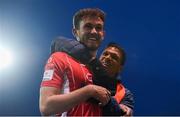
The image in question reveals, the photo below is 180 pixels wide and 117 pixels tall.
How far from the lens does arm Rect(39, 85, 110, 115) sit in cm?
137

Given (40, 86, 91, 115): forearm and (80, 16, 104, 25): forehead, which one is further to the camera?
(80, 16, 104, 25): forehead

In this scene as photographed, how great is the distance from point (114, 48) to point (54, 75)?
374 mm

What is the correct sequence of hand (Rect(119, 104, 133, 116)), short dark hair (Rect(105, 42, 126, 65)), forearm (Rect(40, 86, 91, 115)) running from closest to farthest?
forearm (Rect(40, 86, 91, 115)) → hand (Rect(119, 104, 133, 116)) → short dark hair (Rect(105, 42, 126, 65))

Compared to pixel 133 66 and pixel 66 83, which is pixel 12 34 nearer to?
pixel 66 83

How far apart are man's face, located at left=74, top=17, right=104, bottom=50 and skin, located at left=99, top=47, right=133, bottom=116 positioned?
7cm

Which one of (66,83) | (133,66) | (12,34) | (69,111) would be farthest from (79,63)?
(12,34)

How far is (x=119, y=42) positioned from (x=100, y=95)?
0.37 m

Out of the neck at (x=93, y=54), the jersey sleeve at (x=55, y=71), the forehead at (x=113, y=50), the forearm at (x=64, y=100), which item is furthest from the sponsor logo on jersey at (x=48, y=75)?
the forehead at (x=113, y=50)

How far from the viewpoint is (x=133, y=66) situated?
65.7 inches

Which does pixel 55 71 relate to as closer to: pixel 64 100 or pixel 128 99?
pixel 64 100

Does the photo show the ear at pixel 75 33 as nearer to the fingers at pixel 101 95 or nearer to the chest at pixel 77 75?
the chest at pixel 77 75

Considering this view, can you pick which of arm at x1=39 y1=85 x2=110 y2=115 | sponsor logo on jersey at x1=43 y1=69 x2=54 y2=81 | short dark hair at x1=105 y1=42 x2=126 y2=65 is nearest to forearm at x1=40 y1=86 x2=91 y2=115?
arm at x1=39 y1=85 x2=110 y2=115

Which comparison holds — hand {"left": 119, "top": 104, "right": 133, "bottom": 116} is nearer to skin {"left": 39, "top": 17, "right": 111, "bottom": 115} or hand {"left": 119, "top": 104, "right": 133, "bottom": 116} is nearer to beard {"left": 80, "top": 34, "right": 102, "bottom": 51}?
skin {"left": 39, "top": 17, "right": 111, "bottom": 115}

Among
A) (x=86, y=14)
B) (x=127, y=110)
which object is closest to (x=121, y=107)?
(x=127, y=110)
